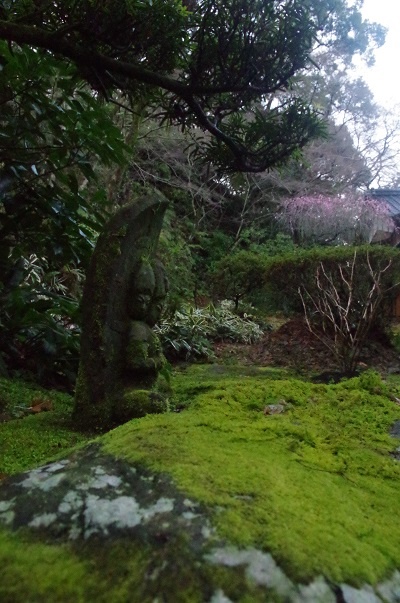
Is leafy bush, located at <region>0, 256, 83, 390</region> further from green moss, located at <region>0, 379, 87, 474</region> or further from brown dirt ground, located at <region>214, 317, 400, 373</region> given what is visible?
brown dirt ground, located at <region>214, 317, 400, 373</region>

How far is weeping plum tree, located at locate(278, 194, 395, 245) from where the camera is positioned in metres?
12.4

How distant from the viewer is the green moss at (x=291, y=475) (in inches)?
38.7

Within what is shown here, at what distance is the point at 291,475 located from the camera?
4.36ft

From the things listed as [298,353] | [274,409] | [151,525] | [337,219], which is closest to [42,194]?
[274,409]

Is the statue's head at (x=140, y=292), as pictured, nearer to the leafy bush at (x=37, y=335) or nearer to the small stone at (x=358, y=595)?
the leafy bush at (x=37, y=335)

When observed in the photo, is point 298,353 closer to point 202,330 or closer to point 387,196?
point 202,330

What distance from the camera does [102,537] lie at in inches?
37.5

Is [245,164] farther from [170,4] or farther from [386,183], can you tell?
[386,183]

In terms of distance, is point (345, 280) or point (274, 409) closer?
point (274, 409)

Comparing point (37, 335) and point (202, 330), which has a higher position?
point (202, 330)

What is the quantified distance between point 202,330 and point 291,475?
19.9ft

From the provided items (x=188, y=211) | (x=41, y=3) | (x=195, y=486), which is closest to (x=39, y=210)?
(x=41, y=3)

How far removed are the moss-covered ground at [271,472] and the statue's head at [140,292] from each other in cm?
52

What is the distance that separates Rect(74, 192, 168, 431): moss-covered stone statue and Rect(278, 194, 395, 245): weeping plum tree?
10965 millimetres
